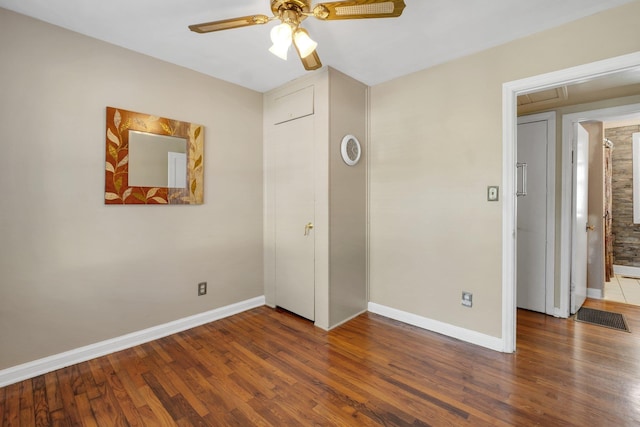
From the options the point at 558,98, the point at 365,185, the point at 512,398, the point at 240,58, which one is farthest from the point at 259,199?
the point at 558,98

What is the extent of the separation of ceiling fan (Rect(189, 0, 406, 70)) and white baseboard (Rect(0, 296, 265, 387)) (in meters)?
2.36

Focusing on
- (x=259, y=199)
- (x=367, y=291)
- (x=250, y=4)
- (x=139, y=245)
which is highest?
(x=250, y=4)

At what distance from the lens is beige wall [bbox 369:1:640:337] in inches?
81.5

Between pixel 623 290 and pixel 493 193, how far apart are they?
10.7 ft

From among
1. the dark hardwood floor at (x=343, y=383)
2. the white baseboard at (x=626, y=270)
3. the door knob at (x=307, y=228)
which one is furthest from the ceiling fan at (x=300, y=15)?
the white baseboard at (x=626, y=270)

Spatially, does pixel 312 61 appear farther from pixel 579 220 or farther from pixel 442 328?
pixel 579 220

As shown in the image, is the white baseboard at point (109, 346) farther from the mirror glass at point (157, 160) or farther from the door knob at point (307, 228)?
the mirror glass at point (157, 160)

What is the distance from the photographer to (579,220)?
313 cm

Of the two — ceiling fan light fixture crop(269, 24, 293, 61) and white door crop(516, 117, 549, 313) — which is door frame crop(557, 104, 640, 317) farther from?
ceiling fan light fixture crop(269, 24, 293, 61)

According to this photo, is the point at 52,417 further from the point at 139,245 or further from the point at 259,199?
the point at 259,199

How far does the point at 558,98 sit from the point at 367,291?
2.64 metres

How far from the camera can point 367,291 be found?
3145 mm

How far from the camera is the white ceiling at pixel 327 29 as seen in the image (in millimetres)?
1843

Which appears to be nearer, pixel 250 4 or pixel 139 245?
pixel 250 4
